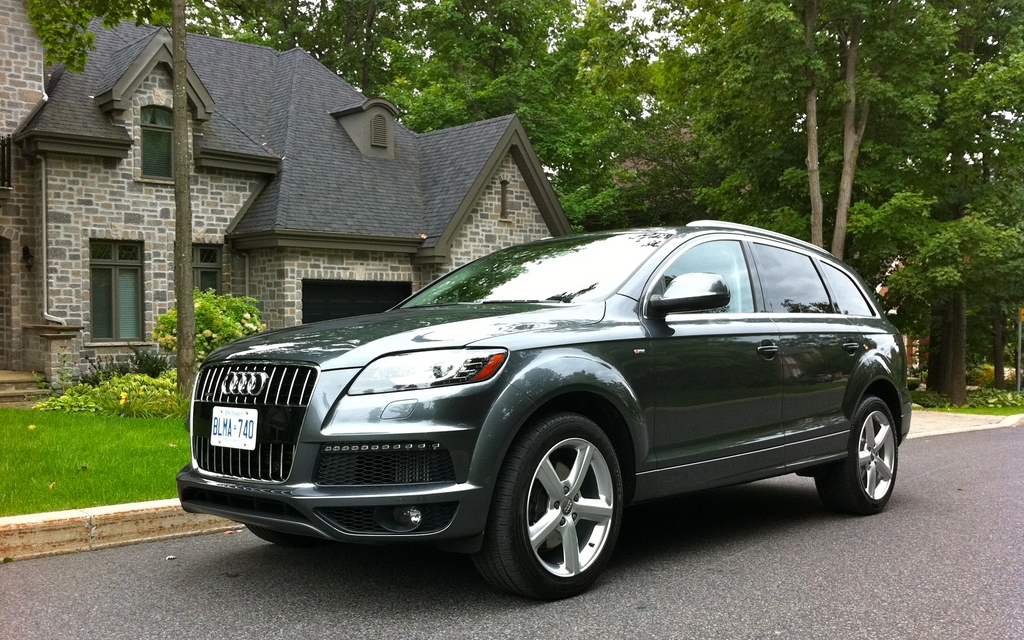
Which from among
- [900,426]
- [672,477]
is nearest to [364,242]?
[900,426]

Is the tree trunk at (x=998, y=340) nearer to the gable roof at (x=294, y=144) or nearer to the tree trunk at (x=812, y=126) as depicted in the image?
the tree trunk at (x=812, y=126)

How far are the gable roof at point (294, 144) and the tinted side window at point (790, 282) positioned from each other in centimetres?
1426

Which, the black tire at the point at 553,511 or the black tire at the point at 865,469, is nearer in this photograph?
the black tire at the point at 553,511

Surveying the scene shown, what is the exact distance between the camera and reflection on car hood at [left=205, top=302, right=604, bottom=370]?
4.27 metres

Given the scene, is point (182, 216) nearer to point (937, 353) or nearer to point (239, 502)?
point (239, 502)

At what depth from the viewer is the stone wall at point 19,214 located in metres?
17.9

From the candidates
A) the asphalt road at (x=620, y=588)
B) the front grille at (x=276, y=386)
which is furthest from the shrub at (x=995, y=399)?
the front grille at (x=276, y=386)

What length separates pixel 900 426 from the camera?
718cm

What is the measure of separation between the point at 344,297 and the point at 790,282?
1578cm

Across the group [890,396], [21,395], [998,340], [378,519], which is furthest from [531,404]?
[998,340]

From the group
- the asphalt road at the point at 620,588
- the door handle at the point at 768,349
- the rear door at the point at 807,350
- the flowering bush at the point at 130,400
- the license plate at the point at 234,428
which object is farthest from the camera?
the flowering bush at the point at 130,400

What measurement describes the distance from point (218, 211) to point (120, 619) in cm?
1680

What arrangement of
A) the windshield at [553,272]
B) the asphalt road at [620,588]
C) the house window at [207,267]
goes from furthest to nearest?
the house window at [207,267] < the windshield at [553,272] < the asphalt road at [620,588]

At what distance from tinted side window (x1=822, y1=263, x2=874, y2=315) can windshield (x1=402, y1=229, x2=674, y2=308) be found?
177cm
